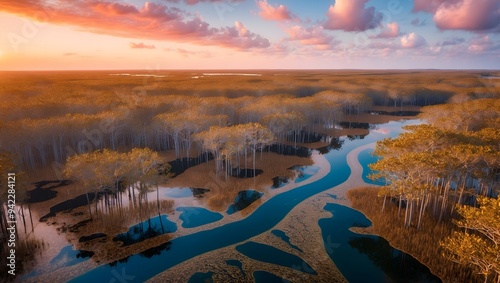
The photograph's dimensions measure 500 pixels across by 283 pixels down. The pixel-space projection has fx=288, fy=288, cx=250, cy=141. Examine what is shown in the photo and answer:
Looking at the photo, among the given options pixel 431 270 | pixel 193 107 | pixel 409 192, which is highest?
pixel 193 107

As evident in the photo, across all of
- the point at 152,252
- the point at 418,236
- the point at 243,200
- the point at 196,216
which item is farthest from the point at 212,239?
the point at 418,236

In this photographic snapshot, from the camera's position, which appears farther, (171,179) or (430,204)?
(171,179)

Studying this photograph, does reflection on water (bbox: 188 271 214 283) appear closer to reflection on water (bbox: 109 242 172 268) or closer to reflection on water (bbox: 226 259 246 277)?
reflection on water (bbox: 226 259 246 277)

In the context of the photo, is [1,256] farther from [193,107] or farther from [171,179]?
[193,107]

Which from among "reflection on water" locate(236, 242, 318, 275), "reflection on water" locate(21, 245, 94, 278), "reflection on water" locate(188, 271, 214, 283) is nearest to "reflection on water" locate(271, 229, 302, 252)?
"reflection on water" locate(236, 242, 318, 275)

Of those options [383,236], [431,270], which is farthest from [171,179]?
[431,270]

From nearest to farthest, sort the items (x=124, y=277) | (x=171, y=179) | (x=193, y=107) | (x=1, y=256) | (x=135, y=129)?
1. (x=124, y=277)
2. (x=1, y=256)
3. (x=171, y=179)
4. (x=135, y=129)
5. (x=193, y=107)

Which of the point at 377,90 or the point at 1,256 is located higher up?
the point at 377,90
